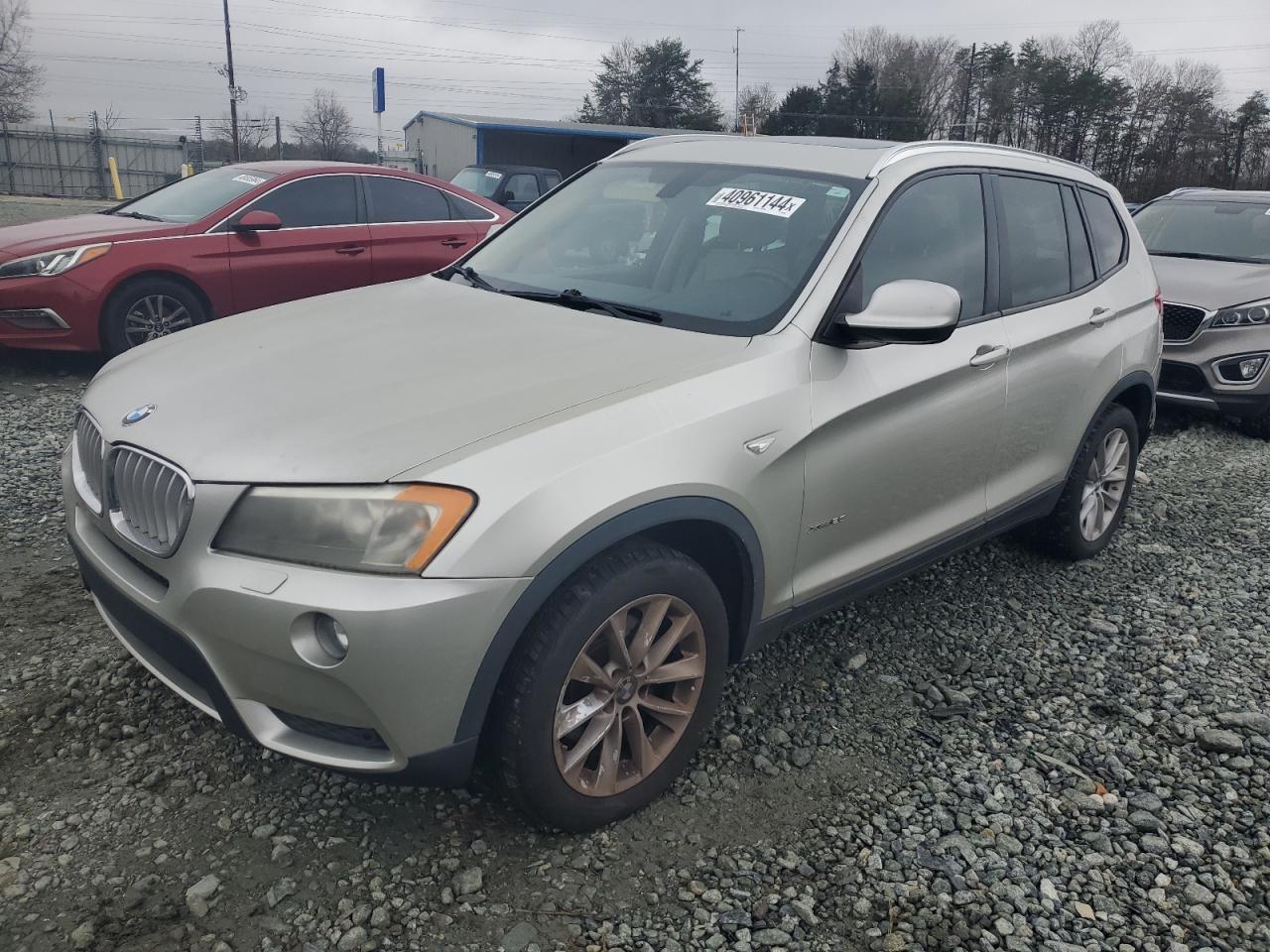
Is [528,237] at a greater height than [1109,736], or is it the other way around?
[528,237]

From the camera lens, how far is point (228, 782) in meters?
2.84

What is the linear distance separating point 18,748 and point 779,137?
130 inches

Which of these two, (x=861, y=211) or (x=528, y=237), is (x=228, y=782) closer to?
(x=528, y=237)

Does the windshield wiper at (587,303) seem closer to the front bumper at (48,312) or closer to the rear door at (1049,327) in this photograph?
the rear door at (1049,327)

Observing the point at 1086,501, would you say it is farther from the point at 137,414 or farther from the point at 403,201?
the point at 403,201

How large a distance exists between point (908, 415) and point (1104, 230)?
1.98 m

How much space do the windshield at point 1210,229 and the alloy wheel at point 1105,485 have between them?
Result: 4314 mm

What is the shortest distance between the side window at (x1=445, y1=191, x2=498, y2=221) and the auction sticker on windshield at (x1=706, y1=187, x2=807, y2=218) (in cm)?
546

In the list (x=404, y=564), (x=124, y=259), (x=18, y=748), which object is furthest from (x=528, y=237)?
(x=124, y=259)

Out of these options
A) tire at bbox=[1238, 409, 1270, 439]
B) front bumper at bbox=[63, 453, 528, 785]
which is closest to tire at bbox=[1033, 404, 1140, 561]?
front bumper at bbox=[63, 453, 528, 785]

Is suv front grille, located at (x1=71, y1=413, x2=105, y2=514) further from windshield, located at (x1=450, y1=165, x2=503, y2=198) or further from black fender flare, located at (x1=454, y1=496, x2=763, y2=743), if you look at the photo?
windshield, located at (x1=450, y1=165, x2=503, y2=198)

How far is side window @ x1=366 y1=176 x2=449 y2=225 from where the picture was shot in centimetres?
818

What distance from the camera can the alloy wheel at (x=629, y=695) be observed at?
253 cm

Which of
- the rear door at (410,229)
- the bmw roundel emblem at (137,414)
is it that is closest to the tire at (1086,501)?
the bmw roundel emblem at (137,414)
